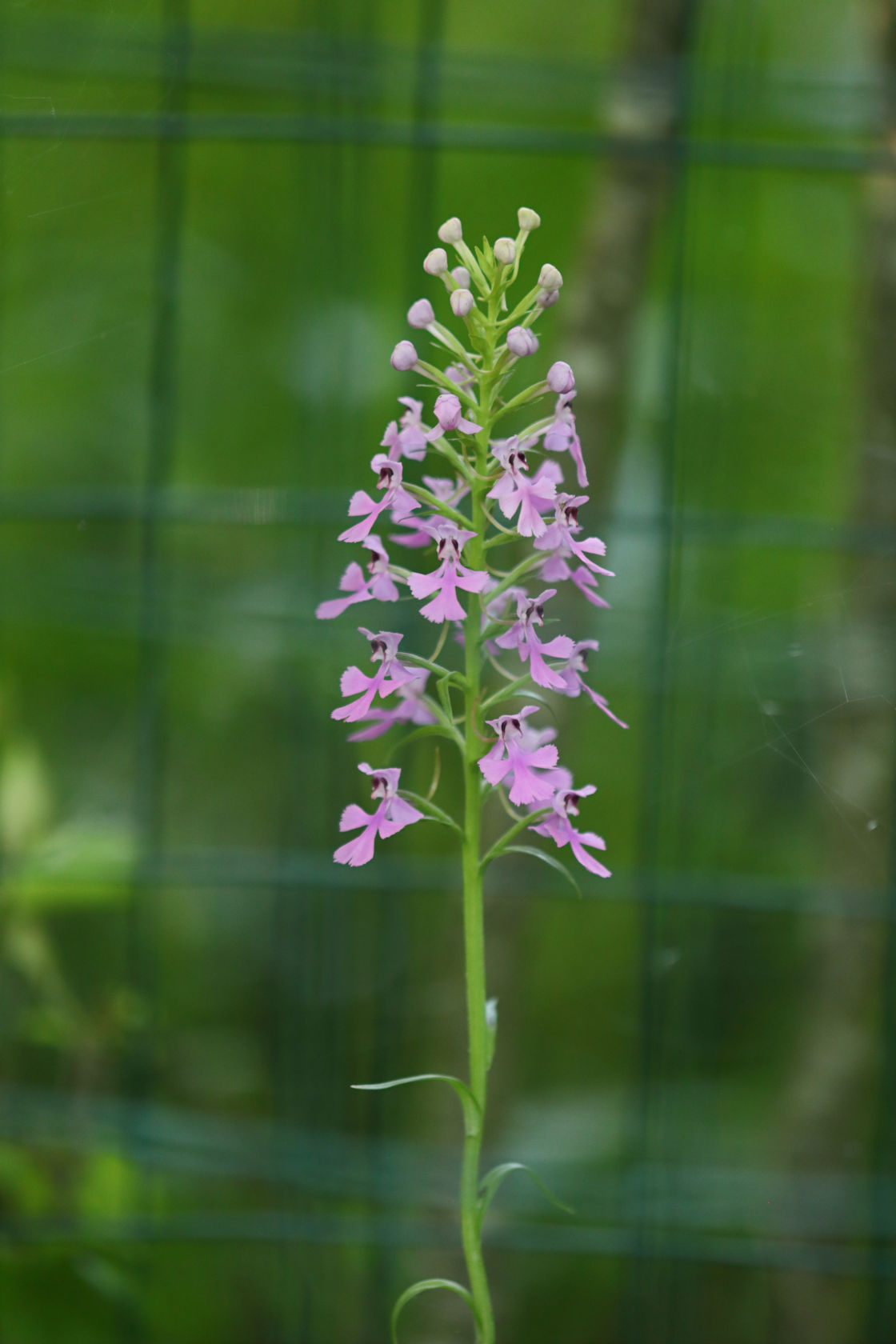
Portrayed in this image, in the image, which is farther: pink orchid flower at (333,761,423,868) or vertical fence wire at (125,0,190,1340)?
vertical fence wire at (125,0,190,1340)

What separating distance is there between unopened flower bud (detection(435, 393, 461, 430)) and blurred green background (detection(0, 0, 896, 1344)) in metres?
0.57

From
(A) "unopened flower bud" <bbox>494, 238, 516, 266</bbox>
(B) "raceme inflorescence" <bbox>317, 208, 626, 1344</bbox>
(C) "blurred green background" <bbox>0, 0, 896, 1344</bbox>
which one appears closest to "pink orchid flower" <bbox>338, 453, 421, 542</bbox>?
(B) "raceme inflorescence" <bbox>317, 208, 626, 1344</bbox>

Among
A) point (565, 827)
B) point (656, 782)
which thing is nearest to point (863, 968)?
point (656, 782)

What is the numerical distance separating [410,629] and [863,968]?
0.55 m

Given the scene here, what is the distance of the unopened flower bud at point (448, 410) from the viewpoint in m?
0.53

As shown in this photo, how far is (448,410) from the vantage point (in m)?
0.53

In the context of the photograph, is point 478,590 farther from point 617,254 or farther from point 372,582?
point 617,254

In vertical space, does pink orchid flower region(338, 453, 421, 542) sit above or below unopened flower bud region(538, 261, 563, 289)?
below

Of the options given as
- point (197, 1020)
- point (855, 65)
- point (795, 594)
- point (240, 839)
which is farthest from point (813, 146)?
point (197, 1020)

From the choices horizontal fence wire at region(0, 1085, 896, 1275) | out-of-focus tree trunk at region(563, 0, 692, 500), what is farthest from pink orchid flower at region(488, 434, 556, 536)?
horizontal fence wire at region(0, 1085, 896, 1275)

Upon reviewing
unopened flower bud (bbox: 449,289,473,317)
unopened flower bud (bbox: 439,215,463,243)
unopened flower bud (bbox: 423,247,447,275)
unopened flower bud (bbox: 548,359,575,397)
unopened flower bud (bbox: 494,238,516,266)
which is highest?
unopened flower bud (bbox: 439,215,463,243)

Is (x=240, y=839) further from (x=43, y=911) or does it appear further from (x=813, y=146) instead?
(x=813, y=146)

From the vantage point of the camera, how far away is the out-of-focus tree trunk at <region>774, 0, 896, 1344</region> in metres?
1.07

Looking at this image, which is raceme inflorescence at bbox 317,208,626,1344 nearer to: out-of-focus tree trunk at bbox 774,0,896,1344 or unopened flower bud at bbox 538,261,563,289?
unopened flower bud at bbox 538,261,563,289
